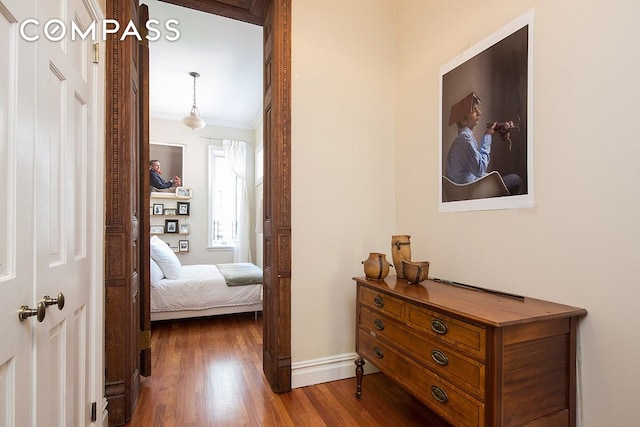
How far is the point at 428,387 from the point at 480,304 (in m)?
0.49

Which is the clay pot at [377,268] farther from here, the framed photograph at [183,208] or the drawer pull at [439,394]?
the framed photograph at [183,208]

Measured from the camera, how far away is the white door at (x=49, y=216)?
874mm

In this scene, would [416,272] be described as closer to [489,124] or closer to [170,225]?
[489,124]

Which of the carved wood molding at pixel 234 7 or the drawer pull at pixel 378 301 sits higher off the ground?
the carved wood molding at pixel 234 7

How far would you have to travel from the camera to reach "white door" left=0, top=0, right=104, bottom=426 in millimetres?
874

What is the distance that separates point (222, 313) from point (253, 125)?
12.1ft

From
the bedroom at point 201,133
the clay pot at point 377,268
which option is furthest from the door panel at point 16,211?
the bedroom at point 201,133

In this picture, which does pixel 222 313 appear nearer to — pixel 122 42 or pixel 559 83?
pixel 122 42

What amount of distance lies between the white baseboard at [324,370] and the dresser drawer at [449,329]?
3.17 feet

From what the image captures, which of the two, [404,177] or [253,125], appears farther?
[253,125]

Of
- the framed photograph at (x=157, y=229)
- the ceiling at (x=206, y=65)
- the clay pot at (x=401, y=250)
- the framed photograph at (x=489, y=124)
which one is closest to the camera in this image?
the framed photograph at (x=489, y=124)

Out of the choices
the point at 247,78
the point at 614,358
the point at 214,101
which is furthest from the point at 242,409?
the point at 214,101

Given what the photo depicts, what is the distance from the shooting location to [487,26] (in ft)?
5.88

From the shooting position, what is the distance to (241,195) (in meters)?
5.85
